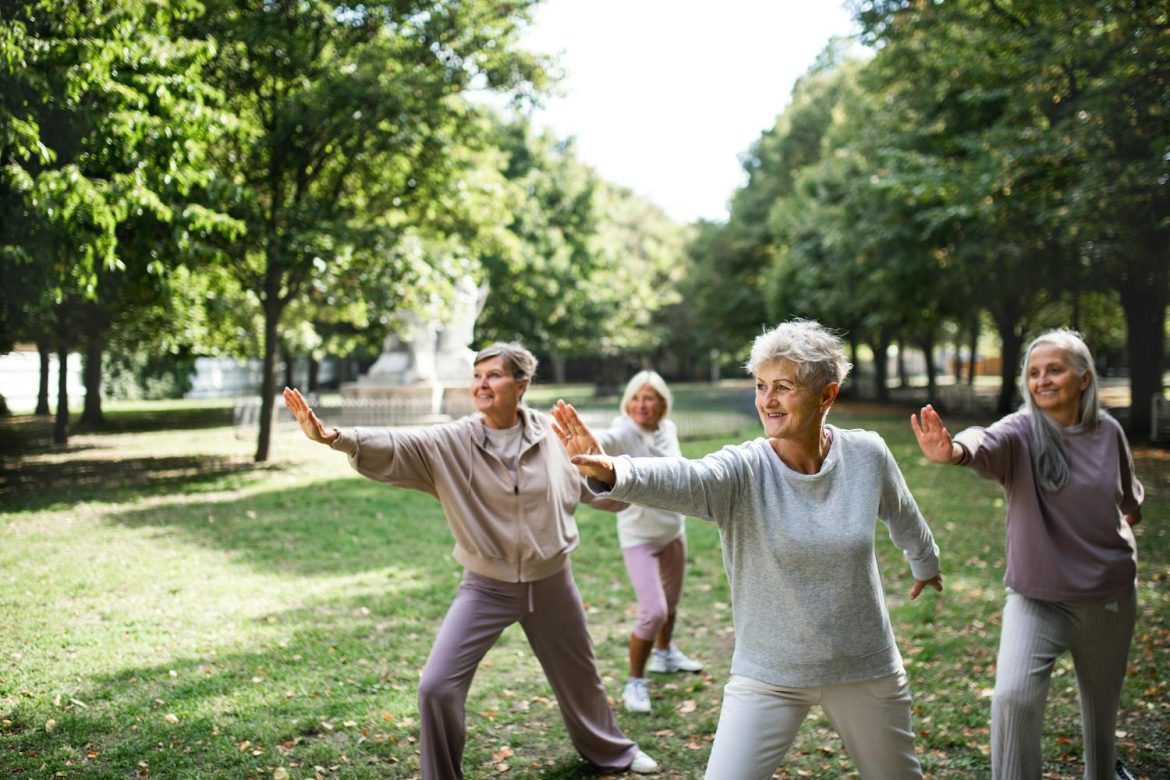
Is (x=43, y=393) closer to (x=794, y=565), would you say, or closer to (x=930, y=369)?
(x=794, y=565)

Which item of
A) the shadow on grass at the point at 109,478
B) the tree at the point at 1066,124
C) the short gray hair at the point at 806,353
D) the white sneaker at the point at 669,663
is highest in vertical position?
the tree at the point at 1066,124

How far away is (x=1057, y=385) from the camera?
394cm

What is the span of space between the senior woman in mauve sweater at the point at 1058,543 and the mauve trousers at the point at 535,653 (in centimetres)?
194

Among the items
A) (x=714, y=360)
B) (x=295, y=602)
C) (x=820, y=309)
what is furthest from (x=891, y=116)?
(x=714, y=360)

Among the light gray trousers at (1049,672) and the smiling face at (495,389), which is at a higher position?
the smiling face at (495,389)

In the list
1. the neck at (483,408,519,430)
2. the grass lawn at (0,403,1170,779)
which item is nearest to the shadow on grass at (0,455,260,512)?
the grass lawn at (0,403,1170,779)

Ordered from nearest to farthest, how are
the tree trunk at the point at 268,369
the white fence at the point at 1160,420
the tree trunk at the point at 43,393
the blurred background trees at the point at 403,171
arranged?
the blurred background trees at the point at 403,171 → the tree trunk at the point at 268,369 → the white fence at the point at 1160,420 → the tree trunk at the point at 43,393

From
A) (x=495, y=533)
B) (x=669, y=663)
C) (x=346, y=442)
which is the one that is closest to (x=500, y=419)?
(x=495, y=533)

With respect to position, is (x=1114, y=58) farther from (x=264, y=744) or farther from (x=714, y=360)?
(x=714, y=360)

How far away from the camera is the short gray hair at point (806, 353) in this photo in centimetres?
300

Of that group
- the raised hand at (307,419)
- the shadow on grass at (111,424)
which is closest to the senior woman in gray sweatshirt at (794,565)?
the raised hand at (307,419)

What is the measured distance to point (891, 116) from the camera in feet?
64.5

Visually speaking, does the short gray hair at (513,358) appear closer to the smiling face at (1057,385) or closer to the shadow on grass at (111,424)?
the smiling face at (1057,385)

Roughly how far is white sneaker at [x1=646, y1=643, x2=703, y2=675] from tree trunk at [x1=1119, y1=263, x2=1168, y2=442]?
17.1 m
